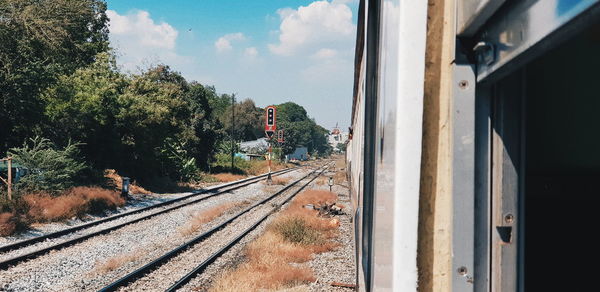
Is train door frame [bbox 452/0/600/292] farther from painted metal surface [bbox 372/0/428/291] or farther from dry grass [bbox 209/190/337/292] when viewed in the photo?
dry grass [bbox 209/190/337/292]

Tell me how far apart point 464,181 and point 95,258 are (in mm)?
9195

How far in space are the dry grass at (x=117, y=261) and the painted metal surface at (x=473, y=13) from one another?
327 inches

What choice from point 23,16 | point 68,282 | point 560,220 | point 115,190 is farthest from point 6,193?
point 560,220

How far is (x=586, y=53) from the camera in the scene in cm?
193

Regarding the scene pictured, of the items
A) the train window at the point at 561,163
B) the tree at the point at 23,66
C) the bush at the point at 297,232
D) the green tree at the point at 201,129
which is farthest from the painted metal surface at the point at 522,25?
the green tree at the point at 201,129

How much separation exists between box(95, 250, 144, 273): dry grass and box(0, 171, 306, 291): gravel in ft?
0.07

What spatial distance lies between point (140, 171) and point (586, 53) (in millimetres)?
22077

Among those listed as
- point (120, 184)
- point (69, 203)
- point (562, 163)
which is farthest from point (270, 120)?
point (562, 163)

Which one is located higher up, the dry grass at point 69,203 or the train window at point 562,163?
the train window at point 562,163

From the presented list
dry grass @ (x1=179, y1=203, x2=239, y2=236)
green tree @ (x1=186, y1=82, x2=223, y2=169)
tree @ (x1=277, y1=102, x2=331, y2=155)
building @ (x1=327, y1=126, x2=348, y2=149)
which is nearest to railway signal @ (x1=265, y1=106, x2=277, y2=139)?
green tree @ (x1=186, y1=82, x2=223, y2=169)

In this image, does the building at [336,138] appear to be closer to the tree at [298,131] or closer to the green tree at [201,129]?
the tree at [298,131]

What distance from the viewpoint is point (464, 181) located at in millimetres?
1279

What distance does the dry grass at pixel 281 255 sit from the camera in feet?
23.4

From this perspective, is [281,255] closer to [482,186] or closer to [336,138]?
[482,186]
